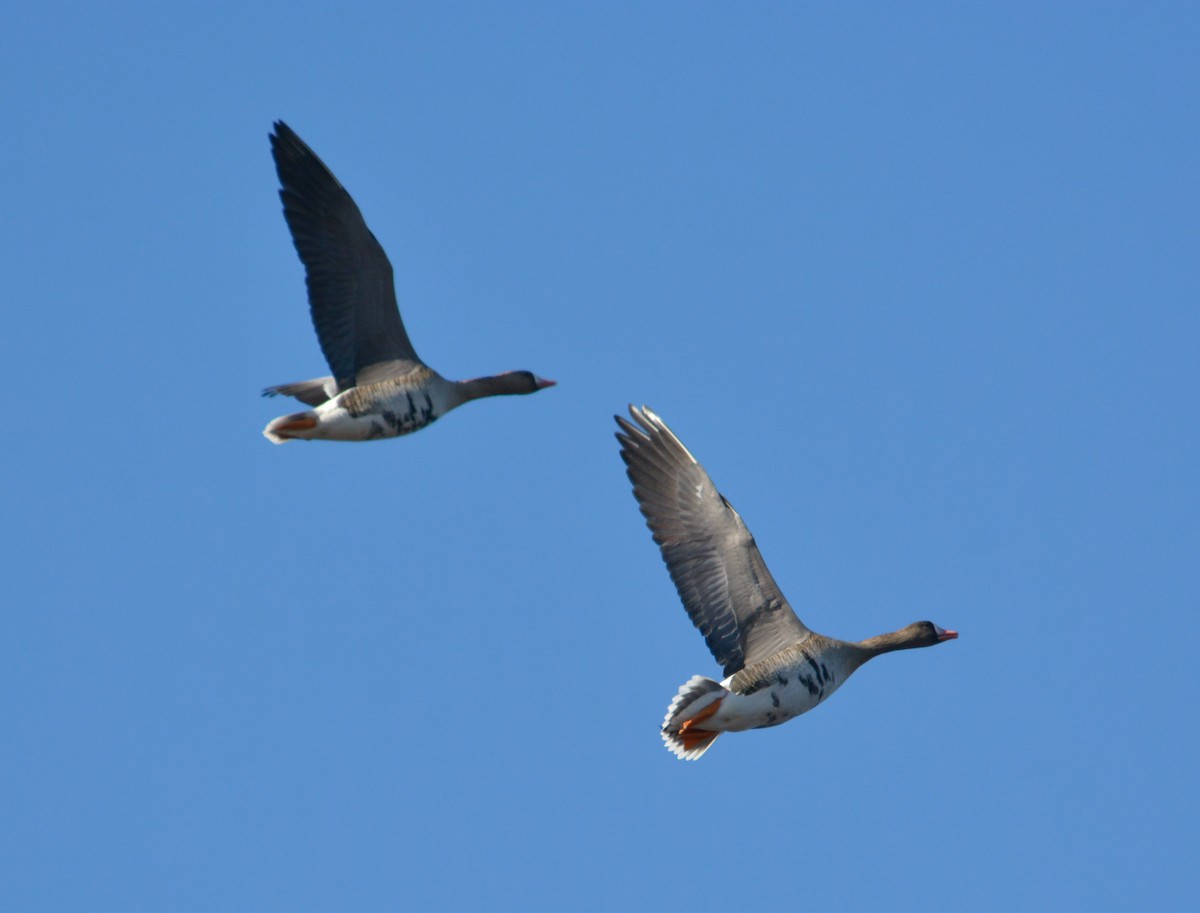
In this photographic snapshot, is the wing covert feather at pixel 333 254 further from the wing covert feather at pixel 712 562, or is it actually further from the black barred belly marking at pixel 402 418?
the wing covert feather at pixel 712 562

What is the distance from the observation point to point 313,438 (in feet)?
60.2

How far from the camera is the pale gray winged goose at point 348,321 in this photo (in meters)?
18.2

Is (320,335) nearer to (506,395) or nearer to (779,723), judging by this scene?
(506,395)

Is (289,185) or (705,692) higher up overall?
(289,185)

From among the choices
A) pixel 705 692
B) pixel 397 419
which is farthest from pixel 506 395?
pixel 705 692

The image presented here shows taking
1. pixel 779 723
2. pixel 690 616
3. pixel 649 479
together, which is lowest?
pixel 779 723

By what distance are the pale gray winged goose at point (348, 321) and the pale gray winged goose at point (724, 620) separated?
7.74 feet

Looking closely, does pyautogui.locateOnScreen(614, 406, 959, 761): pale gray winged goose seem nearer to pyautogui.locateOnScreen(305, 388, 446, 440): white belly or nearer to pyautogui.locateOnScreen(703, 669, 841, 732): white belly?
pyautogui.locateOnScreen(703, 669, 841, 732): white belly

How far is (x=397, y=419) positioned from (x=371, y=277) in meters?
1.50

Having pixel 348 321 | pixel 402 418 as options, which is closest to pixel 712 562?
pixel 402 418

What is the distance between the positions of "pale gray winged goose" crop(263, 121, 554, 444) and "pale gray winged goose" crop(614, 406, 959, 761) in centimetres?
236

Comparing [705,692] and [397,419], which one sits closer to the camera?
[705,692]

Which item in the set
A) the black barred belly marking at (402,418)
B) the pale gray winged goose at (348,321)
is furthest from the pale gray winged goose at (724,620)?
the pale gray winged goose at (348,321)

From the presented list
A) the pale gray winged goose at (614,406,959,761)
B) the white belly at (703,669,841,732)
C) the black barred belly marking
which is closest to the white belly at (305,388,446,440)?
the black barred belly marking
